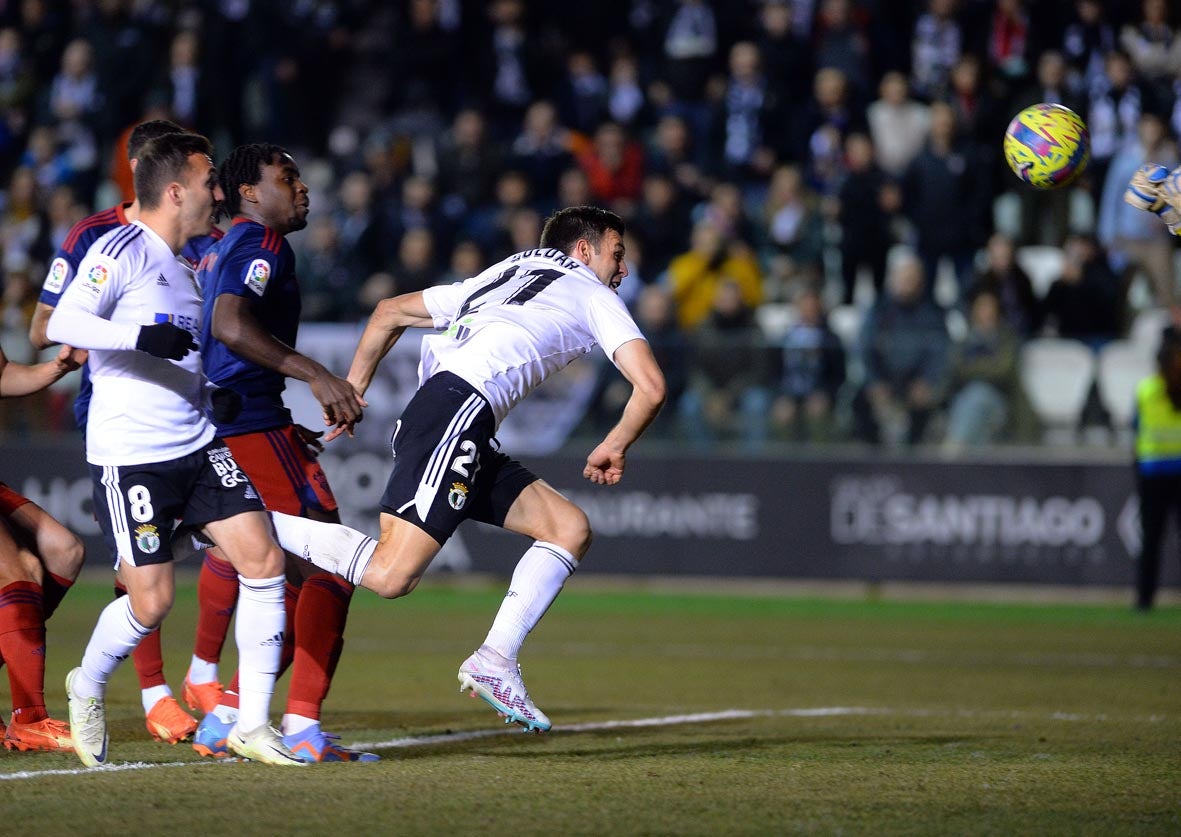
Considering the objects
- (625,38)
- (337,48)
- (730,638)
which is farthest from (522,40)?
(730,638)

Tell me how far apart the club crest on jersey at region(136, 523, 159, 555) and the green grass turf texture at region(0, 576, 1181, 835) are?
0.89 m

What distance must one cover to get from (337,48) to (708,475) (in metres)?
8.89

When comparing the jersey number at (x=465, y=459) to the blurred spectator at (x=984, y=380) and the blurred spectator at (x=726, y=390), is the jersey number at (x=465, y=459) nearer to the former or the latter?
the blurred spectator at (x=726, y=390)

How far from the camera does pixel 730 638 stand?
1293cm

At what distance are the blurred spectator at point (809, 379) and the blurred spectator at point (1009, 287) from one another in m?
1.64

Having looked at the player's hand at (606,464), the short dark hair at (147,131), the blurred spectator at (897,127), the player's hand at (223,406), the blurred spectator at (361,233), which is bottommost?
the player's hand at (606,464)

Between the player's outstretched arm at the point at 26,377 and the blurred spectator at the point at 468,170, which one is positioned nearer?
the player's outstretched arm at the point at 26,377

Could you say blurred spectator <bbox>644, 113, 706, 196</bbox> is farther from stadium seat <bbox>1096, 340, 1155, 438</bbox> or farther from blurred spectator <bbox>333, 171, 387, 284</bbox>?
stadium seat <bbox>1096, 340, 1155, 438</bbox>

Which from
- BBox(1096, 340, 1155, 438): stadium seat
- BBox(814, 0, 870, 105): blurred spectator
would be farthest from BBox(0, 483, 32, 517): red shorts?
BBox(814, 0, 870, 105): blurred spectator

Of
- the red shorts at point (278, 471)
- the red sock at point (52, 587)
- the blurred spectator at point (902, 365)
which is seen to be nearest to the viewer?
the red shorts at point (278, 471)

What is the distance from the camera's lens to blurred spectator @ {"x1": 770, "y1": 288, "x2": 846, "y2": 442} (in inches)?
619

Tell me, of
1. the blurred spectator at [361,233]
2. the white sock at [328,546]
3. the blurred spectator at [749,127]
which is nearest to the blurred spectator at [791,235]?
the blurred spectator at [749,127]

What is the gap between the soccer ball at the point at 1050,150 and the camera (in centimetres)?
775

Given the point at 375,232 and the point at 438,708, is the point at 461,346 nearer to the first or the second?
the point at 438,708
